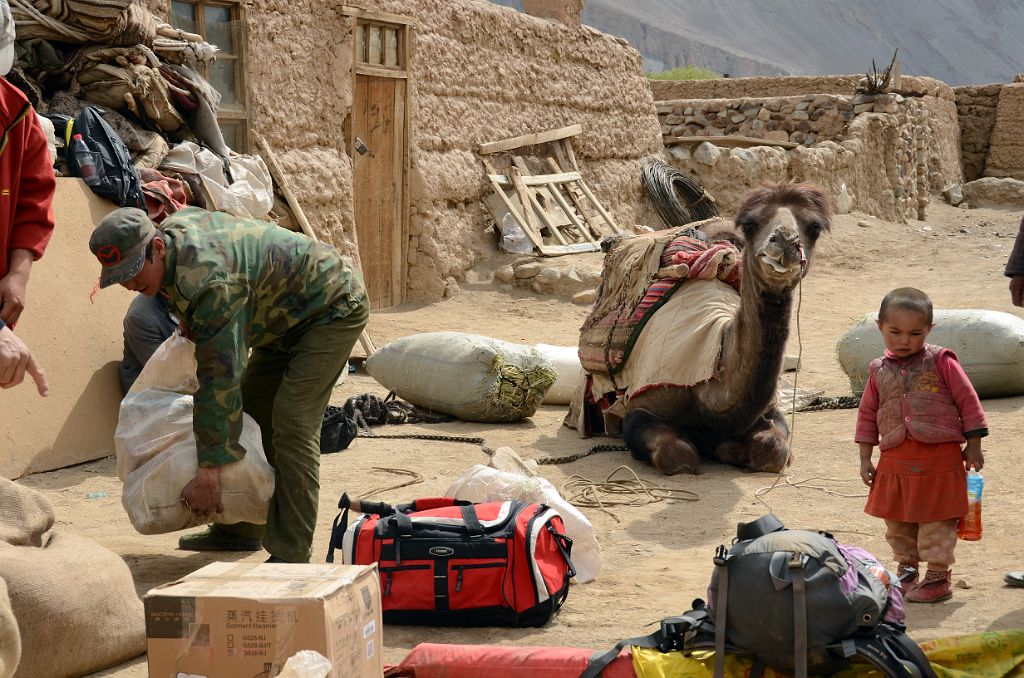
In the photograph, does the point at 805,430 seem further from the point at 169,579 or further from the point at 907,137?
the point at 907,137

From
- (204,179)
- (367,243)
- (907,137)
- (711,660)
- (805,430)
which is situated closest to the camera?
(711,660)

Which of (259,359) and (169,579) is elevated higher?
(259,359)

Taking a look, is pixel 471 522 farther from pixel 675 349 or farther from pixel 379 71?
pixel 379 71

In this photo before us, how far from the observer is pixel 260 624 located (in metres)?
2.94

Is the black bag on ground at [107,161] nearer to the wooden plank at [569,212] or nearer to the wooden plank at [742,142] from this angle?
the wooden plank at [569,212]

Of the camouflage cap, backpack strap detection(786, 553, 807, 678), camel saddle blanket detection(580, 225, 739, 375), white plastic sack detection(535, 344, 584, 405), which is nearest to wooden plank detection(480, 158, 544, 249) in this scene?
white plastic sack detection(535, 344, 584, 405)

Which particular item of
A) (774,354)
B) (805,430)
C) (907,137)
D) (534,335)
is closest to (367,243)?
(534,335)

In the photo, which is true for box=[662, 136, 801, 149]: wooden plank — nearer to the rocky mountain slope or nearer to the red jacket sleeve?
the red jacket sleeve

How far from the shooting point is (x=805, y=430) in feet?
24.6

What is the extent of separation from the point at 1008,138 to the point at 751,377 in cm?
2009

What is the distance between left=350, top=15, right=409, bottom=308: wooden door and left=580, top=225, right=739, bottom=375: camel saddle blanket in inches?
197

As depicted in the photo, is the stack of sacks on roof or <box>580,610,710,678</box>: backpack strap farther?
the stack of sacks on roof

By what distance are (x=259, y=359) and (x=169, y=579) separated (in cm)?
93

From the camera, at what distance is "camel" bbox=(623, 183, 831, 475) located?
596 cm
